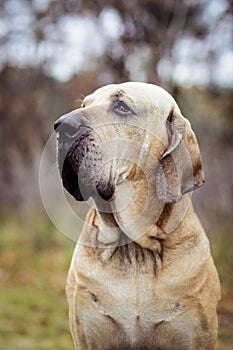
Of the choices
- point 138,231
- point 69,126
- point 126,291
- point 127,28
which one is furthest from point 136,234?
point 127,28

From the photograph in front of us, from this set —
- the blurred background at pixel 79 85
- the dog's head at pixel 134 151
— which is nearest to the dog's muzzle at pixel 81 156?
the dog's head at pixel 134 151

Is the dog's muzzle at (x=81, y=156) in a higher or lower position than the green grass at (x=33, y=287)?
higher

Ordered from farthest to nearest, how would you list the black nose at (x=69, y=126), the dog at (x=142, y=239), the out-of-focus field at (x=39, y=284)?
the out-of-focus field at (x=39, y=284) → the dog at (x=142, y=239) → the black nose at (x=69, y=126)

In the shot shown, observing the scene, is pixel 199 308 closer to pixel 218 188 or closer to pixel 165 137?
pixel 165 137

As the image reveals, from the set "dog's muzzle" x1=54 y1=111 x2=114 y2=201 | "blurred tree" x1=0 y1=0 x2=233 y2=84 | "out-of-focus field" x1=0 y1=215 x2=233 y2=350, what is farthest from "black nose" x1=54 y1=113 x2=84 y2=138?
"blurred tree" x1=0 y1=0 x2=233 y2=84

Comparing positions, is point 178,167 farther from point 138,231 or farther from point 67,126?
point 67,126

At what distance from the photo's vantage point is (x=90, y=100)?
9.25ft

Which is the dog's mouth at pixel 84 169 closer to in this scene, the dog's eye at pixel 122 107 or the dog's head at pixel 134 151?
the dog's head at pixel 134 151

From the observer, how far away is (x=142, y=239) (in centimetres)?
275

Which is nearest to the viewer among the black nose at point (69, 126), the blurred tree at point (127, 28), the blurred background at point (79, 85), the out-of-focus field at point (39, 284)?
the black nose at point (69, 126)

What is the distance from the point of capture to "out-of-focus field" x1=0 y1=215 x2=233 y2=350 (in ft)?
17.1

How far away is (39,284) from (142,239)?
4.42 m

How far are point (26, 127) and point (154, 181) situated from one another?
6.50 meters

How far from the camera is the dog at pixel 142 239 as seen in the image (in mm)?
2648
